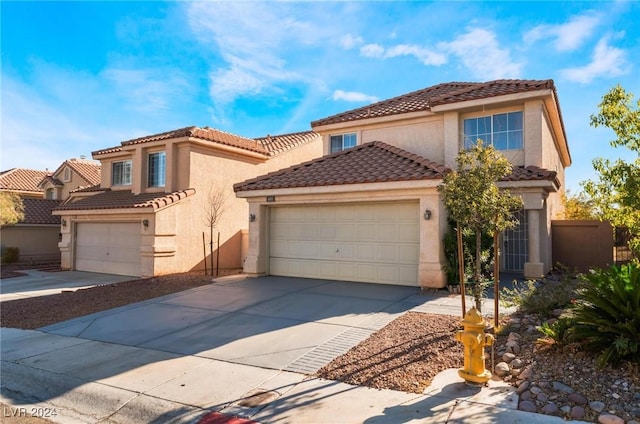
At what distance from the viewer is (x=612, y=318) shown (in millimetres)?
5395

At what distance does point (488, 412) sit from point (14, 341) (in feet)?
27.5

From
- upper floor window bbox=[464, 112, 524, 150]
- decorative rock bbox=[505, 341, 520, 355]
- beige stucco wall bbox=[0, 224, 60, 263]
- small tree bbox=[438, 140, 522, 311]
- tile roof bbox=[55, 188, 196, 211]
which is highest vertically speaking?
upper floor window bbox=[464, 112, 524, 150]

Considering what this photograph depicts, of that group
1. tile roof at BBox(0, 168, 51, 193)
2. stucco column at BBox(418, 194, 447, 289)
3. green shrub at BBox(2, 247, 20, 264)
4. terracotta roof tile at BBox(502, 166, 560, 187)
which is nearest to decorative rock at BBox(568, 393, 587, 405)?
stucco column at BBox(418, 194, 447, 289)

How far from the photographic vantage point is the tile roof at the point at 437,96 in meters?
13.9

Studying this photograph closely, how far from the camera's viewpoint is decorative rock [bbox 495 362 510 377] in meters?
5.30

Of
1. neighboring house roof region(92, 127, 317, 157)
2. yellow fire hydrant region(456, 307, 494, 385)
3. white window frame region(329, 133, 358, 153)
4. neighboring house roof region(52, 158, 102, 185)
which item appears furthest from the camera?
neighboring house roof region(52, 158, 102, 185)

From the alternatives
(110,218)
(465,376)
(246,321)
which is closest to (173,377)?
(246,321)

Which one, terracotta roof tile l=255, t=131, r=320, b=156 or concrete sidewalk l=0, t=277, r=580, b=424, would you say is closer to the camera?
concrete sidewalk l=0, t=277, r=580, b=424

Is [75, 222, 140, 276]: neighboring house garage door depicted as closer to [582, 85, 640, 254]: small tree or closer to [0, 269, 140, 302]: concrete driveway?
[0, 269, 140, 302]: concrete driveway

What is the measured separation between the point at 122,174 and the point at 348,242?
562 inches

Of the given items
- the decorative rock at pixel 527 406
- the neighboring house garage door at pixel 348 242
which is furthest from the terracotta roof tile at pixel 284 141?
the decorative rock at pixel 527 406

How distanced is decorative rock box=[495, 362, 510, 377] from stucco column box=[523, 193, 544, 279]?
8.79 m

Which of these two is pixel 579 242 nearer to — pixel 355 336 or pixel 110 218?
pixel 355 336

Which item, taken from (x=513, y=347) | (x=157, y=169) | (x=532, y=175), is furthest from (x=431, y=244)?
(x=157, y=169)
